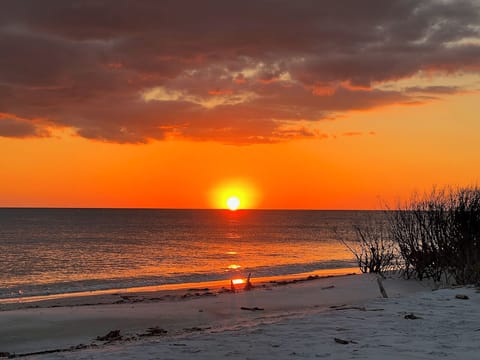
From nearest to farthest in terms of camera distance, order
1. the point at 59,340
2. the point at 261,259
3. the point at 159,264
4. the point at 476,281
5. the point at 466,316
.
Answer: the point at 466,316, the point at 59,340, the point at 476,281, the point at 159,264, the point at 261,259

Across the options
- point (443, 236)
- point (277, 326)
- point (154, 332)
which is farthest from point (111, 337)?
point (443, 236)

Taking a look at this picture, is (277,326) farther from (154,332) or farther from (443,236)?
(443,236)

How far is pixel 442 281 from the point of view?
18.6 m

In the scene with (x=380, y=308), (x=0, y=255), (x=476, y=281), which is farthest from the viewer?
(x=0, y=255)

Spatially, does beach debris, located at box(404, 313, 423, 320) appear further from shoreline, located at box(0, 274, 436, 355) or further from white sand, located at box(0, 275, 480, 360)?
shoreline, located at box(0, 274, 436, 355)

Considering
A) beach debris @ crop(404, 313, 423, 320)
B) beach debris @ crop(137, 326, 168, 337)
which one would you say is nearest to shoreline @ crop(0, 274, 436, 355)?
beach debris @ crop(137, 326, 168, 337)

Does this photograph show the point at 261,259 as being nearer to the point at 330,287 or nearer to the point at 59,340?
the point at 330,287

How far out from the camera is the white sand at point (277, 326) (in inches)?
320

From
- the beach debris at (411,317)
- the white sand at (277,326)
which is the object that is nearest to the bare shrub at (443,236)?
the white sand at (277,326)

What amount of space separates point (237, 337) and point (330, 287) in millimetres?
10791

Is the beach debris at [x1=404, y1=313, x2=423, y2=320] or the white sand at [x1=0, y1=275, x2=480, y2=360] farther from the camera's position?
the beach debris at [x1=404, y1=313, x2=423, y2=320]

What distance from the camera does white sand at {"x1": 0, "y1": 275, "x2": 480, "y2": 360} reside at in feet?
26.7

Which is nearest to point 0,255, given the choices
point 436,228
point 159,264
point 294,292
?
point 159,264

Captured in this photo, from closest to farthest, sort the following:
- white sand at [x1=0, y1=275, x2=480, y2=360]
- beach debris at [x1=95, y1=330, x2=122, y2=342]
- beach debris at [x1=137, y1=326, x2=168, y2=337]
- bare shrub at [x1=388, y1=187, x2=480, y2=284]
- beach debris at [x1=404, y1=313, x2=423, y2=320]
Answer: white sand at [x1=0, y1=275, x2=480, y2=360] → beach debris at [x1=404, y1=313, x2=423, y2=320] → beach debris at [x1=95, y1=330, x2=122, y2=342] → beach debris at [x1=137, y1=326, x2=168, y2=337] → bare shrub at [x1=388, y1=187, x2=480, y2=284]
